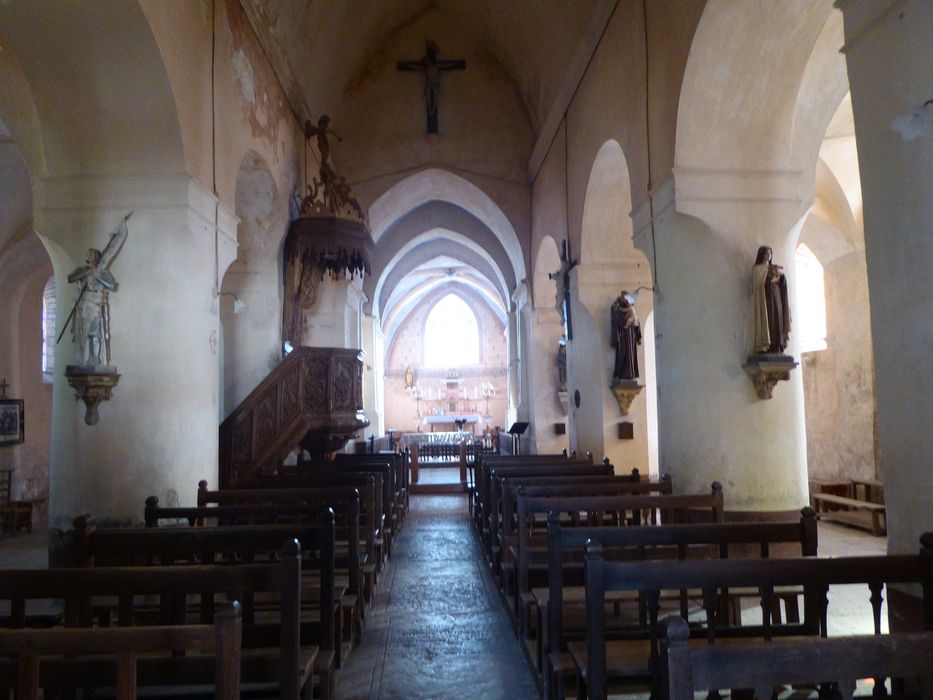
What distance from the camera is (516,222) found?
14.7 m

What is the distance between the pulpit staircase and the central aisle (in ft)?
6.37

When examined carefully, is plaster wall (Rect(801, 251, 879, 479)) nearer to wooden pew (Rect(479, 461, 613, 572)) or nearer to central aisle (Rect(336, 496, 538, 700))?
wooden pew (Rect(479, 461, 613, 572))

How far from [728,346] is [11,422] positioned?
10.4 metres

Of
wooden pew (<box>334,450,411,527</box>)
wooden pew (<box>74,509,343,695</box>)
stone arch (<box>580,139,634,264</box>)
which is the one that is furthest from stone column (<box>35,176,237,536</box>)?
stone arch (<box>580,139,634,264</box>)

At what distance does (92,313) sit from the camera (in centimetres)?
591

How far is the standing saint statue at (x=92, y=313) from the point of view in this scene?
19.3 ft

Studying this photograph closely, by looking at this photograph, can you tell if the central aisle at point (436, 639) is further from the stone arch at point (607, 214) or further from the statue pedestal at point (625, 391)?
the stone arch at point (607, 214)

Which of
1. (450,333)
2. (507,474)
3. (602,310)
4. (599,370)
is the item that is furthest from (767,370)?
(450,333)

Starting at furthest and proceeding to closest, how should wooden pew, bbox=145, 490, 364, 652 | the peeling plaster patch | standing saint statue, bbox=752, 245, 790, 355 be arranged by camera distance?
the peeling plaster patch, standing saint statue, bbox=752, 245, 790, 355, wooden pew, bbox=145, 490, 364, 652

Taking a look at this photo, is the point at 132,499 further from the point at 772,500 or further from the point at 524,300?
the point at 524,300

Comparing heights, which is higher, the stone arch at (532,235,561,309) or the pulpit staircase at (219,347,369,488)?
the stone arch at (532,235,561,309)

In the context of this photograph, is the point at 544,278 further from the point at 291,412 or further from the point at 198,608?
the point at 198,608

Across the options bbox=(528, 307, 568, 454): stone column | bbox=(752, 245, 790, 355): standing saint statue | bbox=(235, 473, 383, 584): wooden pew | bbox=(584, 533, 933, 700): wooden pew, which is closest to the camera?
bbox=(584, 533, 933, 700): wooden pew

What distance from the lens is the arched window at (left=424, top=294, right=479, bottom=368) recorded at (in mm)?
31641
